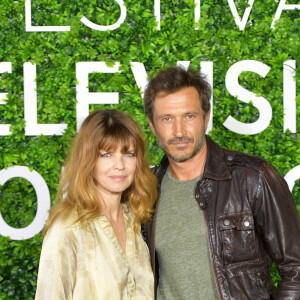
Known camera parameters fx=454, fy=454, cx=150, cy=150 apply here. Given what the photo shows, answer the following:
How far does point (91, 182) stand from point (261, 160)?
0.72 metres

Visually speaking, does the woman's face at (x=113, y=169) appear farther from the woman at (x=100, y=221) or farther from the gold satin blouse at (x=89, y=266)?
the gold satin blouse at (x=89, y=266)

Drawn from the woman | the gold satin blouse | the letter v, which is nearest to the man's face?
the woman

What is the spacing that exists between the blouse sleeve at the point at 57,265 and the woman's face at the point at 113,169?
0.84 ft

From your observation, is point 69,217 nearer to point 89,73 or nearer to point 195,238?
point 195,238

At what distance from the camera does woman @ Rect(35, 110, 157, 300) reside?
1598 mm

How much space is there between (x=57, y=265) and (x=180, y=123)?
2.69ft

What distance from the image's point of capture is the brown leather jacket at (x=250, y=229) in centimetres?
179

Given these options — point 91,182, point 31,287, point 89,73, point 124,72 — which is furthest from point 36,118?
point 91,182

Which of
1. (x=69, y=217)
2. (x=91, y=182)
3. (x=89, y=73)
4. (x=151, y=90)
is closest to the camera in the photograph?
(x=69, y=217)

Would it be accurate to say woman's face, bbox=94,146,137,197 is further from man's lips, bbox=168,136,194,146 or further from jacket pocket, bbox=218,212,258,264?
jacket pocket, bbox=218,212,258,264

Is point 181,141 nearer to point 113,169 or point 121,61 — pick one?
point 113,169

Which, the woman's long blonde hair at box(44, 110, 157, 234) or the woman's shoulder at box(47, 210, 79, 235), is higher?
the woman's long blonde hair at box(44, 110, 157, 234)

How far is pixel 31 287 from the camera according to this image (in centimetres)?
307

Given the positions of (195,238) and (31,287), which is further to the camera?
(31,287)
